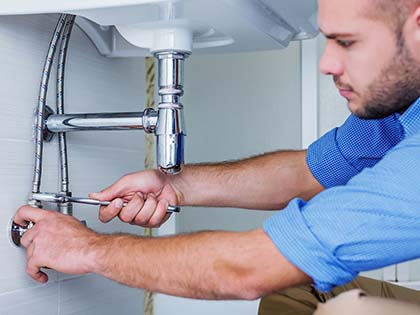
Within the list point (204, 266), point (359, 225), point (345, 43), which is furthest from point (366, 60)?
point (204, 266)

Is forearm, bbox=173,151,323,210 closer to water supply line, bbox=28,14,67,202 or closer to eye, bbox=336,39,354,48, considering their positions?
water supply line, bbox=28,14,67,202

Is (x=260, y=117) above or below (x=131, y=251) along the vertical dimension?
above

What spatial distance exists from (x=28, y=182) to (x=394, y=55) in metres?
0.61

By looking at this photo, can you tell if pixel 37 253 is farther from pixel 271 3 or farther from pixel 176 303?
pixel 176 303

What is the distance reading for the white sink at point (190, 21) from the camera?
958mm

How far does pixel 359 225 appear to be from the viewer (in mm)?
801

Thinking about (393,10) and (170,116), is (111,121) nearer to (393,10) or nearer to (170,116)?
(170,116)

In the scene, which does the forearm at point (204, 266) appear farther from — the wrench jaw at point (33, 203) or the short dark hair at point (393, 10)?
the short dark hair at point (393, 10)

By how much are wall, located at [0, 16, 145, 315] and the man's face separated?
0.49 meters

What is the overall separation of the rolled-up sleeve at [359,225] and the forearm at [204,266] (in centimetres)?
3

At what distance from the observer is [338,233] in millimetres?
800

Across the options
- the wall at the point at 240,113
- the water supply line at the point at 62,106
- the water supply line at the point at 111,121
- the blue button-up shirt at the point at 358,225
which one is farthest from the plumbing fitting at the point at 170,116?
the wall at the point at 240,113

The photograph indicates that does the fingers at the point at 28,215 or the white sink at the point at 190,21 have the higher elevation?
the white sink at the point at 190,21

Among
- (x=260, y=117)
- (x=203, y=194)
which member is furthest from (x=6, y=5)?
(x=260, y=117)
